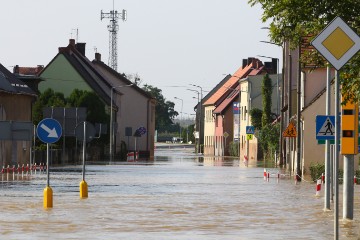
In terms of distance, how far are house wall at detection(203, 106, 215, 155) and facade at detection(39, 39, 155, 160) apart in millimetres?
11673

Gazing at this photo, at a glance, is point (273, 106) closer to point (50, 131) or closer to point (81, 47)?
point (81, 47)

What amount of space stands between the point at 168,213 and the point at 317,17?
6.80 m

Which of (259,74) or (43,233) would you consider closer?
(43,233)

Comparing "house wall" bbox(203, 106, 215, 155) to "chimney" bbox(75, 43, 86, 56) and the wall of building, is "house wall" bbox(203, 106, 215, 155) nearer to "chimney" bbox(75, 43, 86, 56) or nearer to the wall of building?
"chimney" bbox(75, 43, 86, 56)

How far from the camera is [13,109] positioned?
7588 centimetres

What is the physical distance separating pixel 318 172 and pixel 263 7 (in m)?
27.0

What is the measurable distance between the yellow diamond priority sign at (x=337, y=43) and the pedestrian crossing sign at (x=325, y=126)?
37.5ft

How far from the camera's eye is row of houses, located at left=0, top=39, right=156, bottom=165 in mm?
74750

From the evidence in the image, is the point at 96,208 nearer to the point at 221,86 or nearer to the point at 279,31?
the point at 279,31

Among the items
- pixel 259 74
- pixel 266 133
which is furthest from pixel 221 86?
pixel 266 133

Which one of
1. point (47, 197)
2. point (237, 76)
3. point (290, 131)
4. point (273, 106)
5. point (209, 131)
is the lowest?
point (47, 197)

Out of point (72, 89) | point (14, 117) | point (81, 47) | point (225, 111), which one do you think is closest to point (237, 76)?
point (225, 111)

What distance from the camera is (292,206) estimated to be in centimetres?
3189

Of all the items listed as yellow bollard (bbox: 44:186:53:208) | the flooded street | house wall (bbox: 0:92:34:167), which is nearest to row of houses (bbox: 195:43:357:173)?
house wall (bbox: 0:92:34:167)
